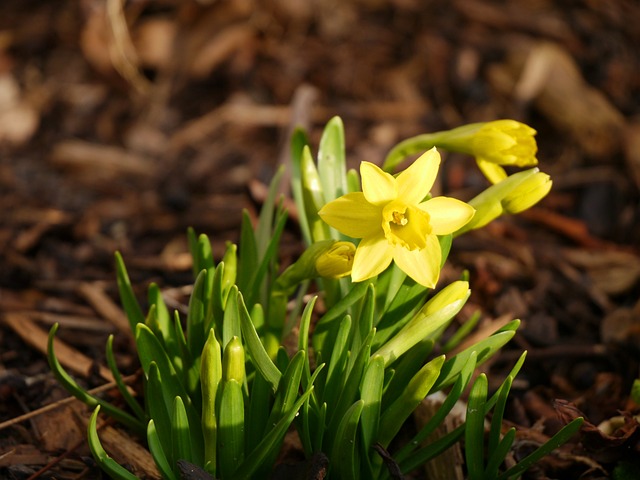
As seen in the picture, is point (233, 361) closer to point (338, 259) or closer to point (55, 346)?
point (338, 259)

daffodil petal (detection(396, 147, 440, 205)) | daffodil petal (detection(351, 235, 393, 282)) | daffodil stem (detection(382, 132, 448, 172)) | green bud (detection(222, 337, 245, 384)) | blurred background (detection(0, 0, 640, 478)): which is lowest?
blurred background (detection(0, 0, 640, 478))

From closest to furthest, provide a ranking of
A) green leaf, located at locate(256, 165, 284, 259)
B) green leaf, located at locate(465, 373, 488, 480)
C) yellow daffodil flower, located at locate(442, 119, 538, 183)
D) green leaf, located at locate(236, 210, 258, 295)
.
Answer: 1. green leaf, located at locate(465, 373, 488, 480)
2. yellow daffodil flower, located at locate(442, 119, 538, 183)
3. green leaf, located at locate(236, 210, 258, 295)
4. green leaf, located at locate(256, 165, 284, 259)

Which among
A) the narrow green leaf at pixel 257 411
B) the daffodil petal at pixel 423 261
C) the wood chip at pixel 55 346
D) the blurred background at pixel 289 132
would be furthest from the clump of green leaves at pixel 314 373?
the blurred background at pixel 289 132

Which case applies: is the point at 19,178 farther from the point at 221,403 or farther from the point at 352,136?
the point at 221,403

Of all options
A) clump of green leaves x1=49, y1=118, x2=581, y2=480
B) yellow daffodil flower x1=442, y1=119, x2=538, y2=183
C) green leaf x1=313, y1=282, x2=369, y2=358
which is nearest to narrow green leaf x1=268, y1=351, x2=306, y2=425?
clump of green leaves x1=49, y1=118, x2=581, y2=480

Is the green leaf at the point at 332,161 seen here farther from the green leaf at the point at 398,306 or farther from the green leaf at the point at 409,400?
the green leaf at the point at 409,400

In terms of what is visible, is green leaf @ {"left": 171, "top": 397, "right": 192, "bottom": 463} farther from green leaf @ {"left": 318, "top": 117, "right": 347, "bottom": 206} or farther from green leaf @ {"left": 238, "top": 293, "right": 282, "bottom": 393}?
green leaf @ {"left": 318, "top": 117, "right": 347, "bottom": 206}

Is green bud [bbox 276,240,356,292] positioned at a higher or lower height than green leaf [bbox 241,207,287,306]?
higher
